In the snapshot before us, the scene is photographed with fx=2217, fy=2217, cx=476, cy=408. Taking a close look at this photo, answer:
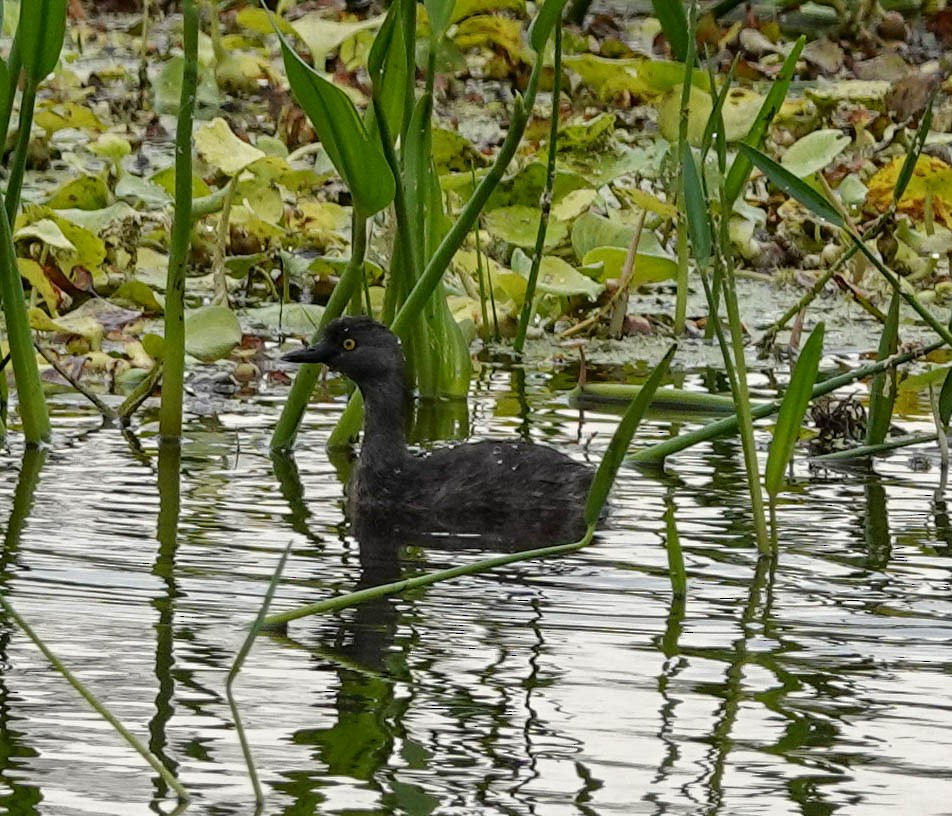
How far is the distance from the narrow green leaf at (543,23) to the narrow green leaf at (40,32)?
4.10ft

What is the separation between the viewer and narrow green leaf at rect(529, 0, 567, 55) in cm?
563

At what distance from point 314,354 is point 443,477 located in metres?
0.53

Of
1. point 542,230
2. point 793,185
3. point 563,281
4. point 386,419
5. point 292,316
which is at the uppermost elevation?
point 793,185

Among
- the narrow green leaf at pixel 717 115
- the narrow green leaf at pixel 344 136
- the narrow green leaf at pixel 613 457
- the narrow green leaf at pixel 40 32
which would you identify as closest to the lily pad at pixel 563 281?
the narrow green leaf at pixel 344 136

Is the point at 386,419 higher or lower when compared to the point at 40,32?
lower

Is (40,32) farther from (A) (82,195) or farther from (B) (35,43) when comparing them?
(A) (82,195)

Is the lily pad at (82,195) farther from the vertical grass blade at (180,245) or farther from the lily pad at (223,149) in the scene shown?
the vertical grass blade at (180,245)

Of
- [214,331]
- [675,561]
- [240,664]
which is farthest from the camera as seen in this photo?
[214,331]

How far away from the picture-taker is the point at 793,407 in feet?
16.5

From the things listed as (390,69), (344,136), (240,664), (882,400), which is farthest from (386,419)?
(240,664)

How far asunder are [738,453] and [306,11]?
8.42 meters

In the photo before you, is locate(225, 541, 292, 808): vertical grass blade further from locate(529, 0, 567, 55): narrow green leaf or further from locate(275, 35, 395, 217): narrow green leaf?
locate(529, 0, 567, 55): narrow green leaf

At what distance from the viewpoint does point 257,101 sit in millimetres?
13047

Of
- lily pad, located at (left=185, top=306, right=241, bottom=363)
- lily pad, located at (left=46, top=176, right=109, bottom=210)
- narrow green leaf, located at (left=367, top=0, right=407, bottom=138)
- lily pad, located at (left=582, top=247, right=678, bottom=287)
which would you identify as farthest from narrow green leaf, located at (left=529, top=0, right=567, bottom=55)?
lily pad, located at (left=46, top=176, right=109, bottom=210)
